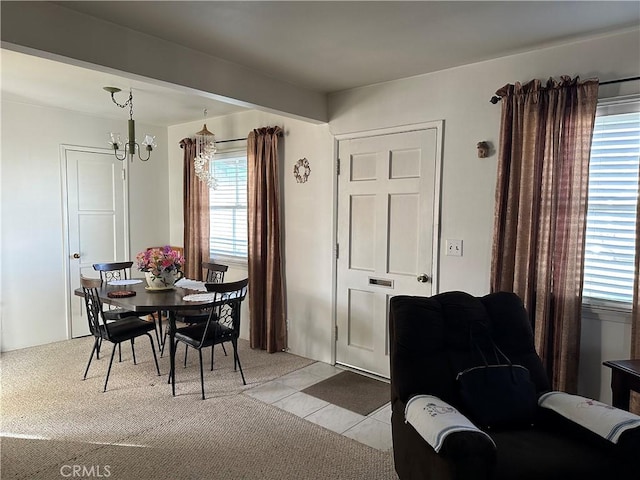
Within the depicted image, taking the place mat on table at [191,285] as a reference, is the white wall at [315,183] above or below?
above

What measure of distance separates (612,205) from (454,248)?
1009 millimetres

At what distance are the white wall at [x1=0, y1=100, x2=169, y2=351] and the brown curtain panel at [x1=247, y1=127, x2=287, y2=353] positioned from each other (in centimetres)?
198

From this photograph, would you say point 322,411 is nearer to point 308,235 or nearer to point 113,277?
point 308,235

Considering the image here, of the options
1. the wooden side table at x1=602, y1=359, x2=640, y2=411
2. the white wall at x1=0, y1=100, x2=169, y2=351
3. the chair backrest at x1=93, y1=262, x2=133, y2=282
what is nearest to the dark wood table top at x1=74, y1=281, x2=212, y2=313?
the chair backrest at x1=93, y1=262, x2=133, y2=282

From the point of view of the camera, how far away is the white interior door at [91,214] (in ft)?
15.3

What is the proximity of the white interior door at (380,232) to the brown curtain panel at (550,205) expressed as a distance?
Answer: 600 mm

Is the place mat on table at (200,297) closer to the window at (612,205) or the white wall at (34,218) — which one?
the white wall at (34,218)

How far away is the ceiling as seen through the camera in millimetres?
2168

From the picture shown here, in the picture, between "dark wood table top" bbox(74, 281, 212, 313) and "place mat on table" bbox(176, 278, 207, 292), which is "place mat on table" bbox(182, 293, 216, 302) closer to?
"dark wood table top" bbox(74, 281, 212, 313)

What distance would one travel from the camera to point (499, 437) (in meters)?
1.81

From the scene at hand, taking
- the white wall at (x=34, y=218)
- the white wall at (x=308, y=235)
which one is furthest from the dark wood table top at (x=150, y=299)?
the white wall at (x=34, y=218)

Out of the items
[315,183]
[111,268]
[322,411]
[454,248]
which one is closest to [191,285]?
[111,268]

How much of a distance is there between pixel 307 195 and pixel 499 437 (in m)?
→ 2.73

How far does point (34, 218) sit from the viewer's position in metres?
4.38
